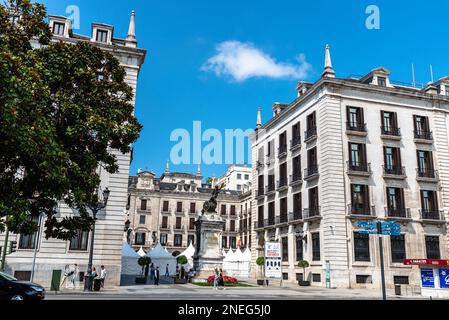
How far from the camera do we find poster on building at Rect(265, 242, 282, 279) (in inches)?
1027

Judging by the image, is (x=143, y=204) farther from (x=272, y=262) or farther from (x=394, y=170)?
(x=272, y=262)

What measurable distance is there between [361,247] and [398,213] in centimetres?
491

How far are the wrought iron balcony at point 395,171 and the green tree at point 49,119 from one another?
89.8 feet

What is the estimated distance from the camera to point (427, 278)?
74.2 feet

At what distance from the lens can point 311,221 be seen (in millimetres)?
36875

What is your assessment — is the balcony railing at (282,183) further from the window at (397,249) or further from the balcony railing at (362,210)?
the window at (397,249)

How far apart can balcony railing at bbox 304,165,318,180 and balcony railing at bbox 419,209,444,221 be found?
997 centimetres

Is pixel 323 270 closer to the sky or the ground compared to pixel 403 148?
closer to the ground

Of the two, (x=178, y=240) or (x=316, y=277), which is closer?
(x=316, y=277)

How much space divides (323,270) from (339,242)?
2834mm

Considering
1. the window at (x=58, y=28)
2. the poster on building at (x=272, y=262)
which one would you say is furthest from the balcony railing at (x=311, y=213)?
the window at (x=58, y=28)

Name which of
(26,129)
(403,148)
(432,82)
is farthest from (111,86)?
(432,82)

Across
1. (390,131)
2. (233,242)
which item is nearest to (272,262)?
(390,131)
